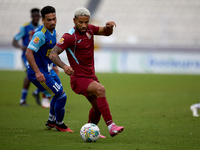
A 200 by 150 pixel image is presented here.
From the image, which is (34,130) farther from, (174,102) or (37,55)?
(174,102)

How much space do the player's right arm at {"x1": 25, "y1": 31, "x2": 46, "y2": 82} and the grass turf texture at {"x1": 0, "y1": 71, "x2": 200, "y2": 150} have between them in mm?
986

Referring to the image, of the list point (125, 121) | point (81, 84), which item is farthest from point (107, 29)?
point (125, 121)

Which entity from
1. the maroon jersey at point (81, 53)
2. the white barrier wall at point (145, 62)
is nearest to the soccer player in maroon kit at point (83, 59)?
the maroon jersey at point (81, 53)

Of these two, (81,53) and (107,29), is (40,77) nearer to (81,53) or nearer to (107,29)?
(81,53)

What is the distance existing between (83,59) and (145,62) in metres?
15.6

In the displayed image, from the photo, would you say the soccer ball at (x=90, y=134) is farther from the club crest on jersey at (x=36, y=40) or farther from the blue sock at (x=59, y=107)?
the club crest on jersey at (x=36, y=40)

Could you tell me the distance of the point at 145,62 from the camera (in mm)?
20672

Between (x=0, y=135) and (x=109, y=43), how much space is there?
18.8 meters

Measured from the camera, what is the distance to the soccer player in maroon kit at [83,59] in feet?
17.0

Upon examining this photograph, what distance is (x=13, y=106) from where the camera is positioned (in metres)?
9.60

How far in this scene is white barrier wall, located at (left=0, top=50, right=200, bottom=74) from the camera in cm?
2022

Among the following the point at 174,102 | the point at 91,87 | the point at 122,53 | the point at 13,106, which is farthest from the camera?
the point at 122,53

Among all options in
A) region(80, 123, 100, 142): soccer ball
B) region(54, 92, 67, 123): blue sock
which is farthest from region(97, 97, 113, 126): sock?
region(54, 92, 67, 123): blue sock

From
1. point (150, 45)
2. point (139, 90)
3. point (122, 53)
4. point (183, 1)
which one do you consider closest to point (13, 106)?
point (139, 90)
